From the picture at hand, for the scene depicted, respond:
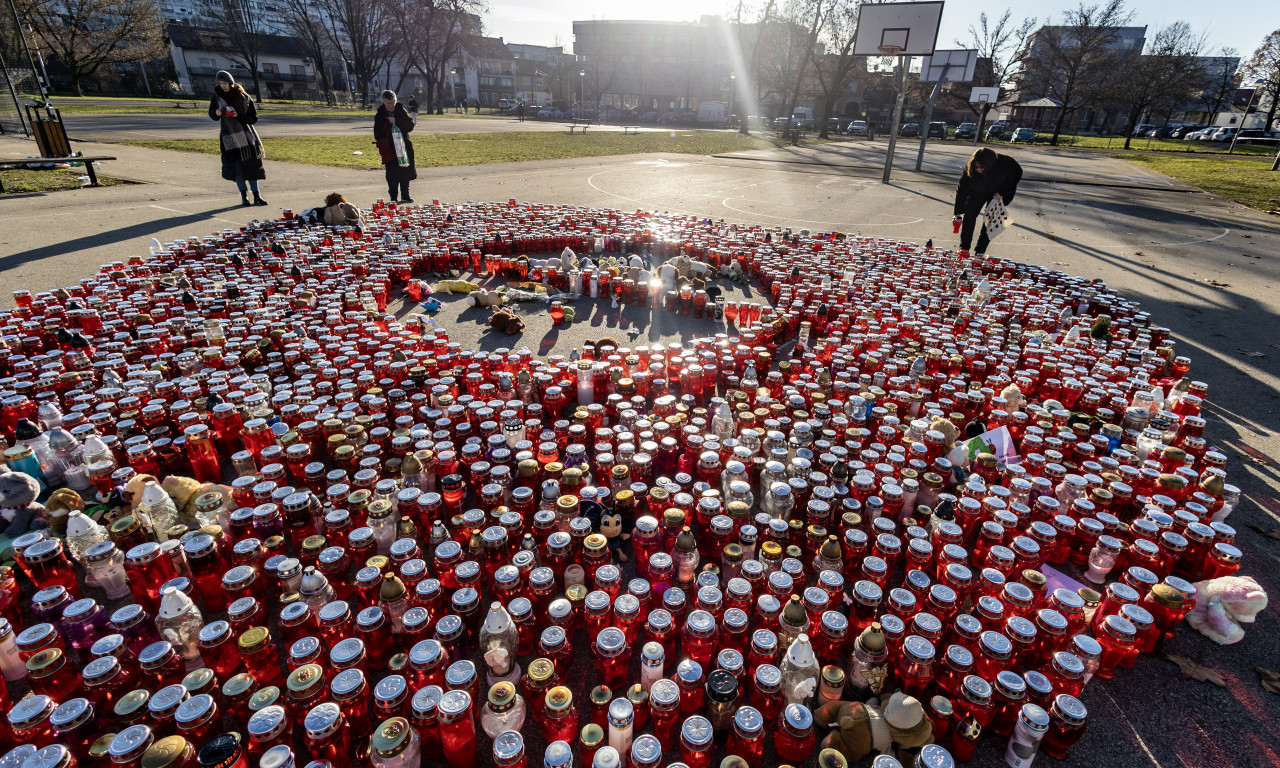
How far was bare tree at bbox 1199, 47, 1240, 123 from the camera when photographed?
82.1m

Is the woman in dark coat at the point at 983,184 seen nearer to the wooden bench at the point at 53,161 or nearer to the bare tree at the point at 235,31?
the wooden bench at the point at 53,161

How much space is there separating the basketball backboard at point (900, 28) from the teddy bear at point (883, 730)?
111 ft

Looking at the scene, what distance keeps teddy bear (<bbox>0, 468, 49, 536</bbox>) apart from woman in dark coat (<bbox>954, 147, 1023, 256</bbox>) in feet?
49.9

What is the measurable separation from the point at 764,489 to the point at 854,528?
983 mm

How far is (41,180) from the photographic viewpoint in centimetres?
1889

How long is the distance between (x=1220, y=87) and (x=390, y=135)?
12242 cm

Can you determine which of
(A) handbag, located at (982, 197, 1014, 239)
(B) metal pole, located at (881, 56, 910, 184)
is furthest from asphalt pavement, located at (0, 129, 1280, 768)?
(A) handbag, located at (982, 197, 1014, 239)

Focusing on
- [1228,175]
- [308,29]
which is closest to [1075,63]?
[1228,175]

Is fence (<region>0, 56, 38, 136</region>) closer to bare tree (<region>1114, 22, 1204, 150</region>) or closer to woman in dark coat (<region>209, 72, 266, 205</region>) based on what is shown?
woman in dark coat (<region>209, 72, 266, 205</region>)

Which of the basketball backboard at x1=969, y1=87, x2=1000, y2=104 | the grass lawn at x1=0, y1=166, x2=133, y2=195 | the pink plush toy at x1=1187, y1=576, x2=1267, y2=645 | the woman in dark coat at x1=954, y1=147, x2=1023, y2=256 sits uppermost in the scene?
the basketball backboard at x1=969, y1=87, x2=1000, y2=104

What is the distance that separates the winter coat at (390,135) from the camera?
1551 centimetres

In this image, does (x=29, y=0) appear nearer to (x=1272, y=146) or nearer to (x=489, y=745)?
(x=489, y=745)

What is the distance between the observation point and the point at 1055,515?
441cm

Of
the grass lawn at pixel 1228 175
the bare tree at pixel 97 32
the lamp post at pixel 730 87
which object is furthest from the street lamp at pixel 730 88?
the bare tree at pixel 97 32
